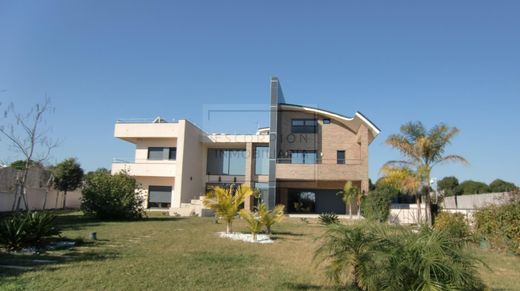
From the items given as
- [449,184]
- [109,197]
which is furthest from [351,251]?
[449,184]

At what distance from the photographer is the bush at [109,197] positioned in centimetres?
2089

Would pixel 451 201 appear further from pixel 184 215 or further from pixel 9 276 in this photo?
pixel 9 276

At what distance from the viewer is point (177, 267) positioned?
828cm

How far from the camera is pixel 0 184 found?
23.9 m

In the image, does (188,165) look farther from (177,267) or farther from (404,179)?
(177,267)

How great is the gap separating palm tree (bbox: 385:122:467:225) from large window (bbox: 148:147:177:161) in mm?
19190

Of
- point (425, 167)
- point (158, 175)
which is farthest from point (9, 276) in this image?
point (158, 175)

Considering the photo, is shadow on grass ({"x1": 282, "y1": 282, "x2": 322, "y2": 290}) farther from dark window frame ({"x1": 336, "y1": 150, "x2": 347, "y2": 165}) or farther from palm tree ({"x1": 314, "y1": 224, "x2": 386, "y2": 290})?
dark window frame ({"x1": 336, "y1": 150, "x2": 347, "y2": 165})

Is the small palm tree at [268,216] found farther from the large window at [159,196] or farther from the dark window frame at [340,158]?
the dark window frame at [340,158]

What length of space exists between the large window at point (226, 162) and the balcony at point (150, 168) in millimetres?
4993

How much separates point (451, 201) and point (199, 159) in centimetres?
2354

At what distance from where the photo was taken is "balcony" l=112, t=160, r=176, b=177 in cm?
3203

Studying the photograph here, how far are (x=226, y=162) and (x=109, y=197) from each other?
15.9m

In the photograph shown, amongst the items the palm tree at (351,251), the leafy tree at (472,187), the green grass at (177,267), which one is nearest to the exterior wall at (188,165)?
the green grass at (177,267)
